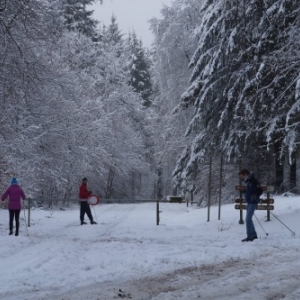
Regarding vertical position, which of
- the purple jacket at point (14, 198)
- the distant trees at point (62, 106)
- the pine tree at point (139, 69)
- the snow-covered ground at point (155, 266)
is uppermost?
the pine tree at point (139, 69)

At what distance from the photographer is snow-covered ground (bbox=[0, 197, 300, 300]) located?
5.75 m

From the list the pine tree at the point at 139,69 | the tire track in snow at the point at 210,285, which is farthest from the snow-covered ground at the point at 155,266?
the pine tree at the point at 139,69

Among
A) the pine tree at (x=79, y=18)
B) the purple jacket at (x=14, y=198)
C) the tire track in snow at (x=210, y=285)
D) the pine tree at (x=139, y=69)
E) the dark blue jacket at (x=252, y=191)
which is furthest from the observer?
the pine tree at (x=139, y=69)

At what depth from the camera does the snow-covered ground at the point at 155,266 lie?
5.75m

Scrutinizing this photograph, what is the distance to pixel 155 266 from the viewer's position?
766cm

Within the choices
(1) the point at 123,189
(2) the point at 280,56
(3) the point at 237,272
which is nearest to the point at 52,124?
(2) the point at 280,56

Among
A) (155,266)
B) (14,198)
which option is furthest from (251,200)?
(14,198)

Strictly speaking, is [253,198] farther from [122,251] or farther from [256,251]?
[122,251]

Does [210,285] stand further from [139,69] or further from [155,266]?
[139,69]

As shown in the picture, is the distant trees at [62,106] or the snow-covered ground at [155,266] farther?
the distant trees at [62,106]

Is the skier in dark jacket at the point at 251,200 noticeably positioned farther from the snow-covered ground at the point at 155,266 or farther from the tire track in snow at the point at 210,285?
the tire track in snow at the point at 210,285

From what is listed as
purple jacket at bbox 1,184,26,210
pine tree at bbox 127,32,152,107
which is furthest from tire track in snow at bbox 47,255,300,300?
pine tree at bbox 127,32,152,107

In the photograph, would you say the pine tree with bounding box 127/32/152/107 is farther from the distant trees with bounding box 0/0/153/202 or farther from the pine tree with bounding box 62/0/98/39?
the pine tree with bounding box 62/0/98/39

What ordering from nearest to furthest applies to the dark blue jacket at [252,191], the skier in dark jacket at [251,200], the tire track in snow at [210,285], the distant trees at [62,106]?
the tire track in snow at [210,285]
the skier in dark jacket at [251,200]
the dark blue jacket at [252,191]
the distant trees at [62,106]
